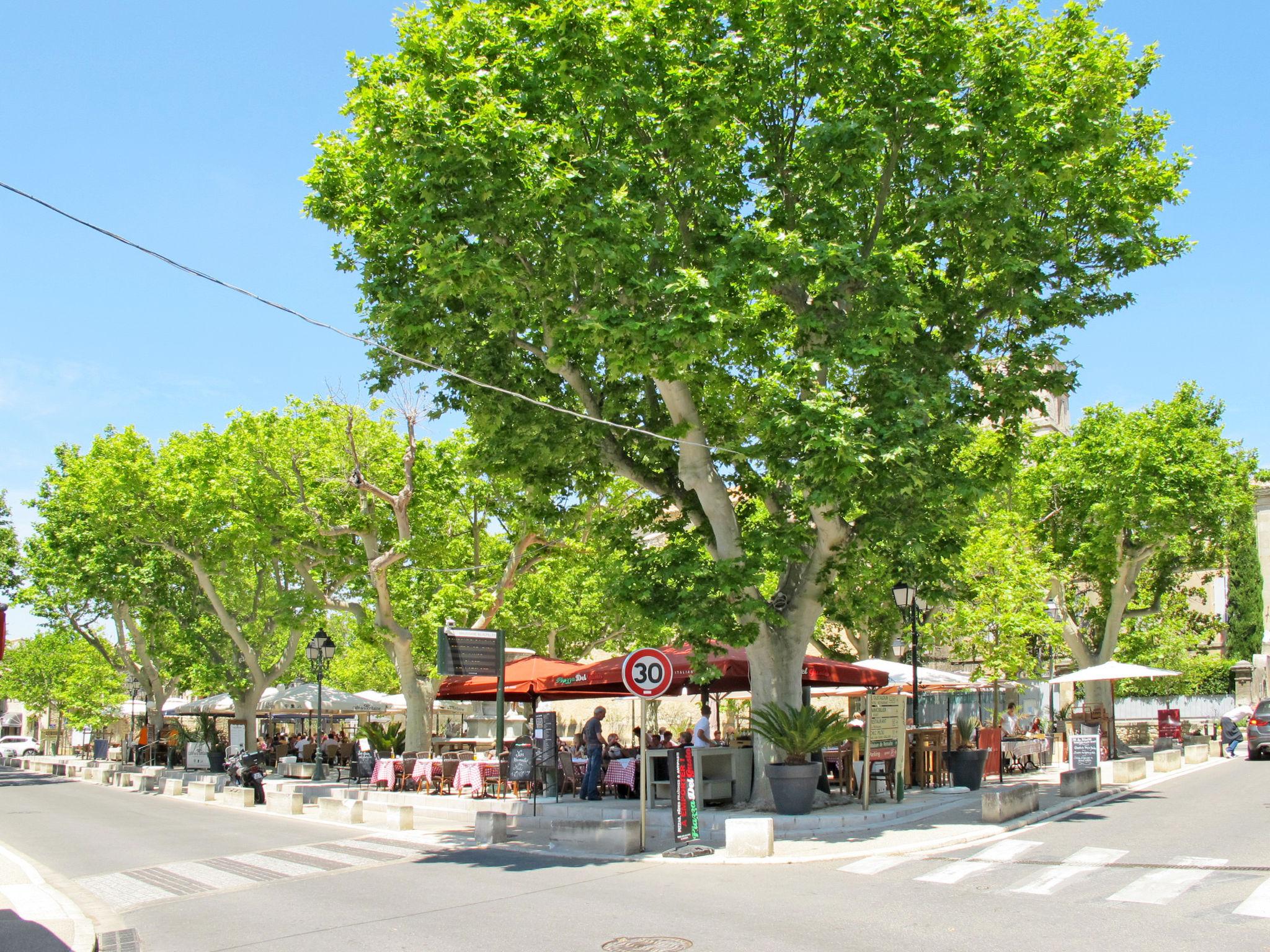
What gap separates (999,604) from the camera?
2967cm

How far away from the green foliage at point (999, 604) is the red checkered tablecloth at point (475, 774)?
14.3 m

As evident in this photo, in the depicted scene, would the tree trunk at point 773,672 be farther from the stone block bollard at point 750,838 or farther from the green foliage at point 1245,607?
the green foliage at point 1245,607

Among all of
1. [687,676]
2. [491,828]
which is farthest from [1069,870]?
[491,828]

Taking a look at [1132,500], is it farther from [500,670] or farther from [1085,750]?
[500,670]

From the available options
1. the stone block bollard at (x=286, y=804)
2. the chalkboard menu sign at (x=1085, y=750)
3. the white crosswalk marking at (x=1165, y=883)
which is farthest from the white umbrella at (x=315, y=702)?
the white crosswalk marking at (x=1165, y=883)

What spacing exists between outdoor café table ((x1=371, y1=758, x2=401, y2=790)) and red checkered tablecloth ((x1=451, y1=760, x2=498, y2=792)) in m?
1.94

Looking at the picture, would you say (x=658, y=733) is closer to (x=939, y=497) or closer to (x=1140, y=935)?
(x=939, y=497)

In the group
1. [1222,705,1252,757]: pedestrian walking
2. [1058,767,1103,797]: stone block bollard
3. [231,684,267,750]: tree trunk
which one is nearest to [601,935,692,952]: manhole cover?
[1058,767,1103,797]: stone block bollard

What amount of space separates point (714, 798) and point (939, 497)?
622 cm

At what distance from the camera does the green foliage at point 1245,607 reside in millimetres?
51625

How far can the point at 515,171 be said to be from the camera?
44.9 feet

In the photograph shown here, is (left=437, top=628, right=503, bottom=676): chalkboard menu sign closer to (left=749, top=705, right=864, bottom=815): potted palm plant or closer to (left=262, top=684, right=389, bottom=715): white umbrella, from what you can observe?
(left=749, top=705, right=864, bottom=815): potted palm plant

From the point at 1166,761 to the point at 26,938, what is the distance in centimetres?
2473

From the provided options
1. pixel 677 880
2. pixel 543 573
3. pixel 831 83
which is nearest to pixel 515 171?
pixel 831 83
